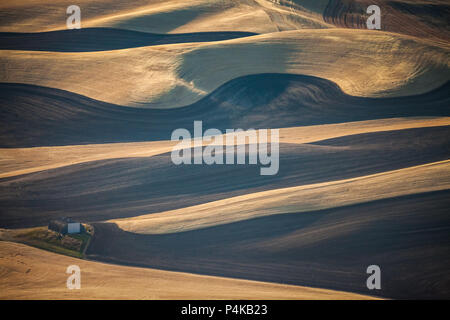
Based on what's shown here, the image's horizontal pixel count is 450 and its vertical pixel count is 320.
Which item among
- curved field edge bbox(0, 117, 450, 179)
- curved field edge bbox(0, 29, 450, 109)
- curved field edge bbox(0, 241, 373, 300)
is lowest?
curved field edge bbox(0, 241, 373, 300)

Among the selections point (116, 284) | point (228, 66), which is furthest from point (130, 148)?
point (116, 284)

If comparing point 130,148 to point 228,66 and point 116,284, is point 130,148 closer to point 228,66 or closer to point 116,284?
point 228,66

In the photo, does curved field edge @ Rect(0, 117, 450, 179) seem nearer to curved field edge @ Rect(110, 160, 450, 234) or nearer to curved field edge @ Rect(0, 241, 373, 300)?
curved field edge @ Rect(110, 160, 450, 234)

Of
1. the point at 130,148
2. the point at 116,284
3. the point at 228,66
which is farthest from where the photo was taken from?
the point at 228,66

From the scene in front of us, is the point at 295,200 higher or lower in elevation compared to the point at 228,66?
lower

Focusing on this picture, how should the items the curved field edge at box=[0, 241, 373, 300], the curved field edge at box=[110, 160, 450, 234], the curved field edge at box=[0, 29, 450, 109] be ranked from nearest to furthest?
the curved field edge at box=[0, 241, 373, 300] → the curved field edge at box=[110, 160, 450, 234] → the curved field edge at box=[0, 29, 450, 109]

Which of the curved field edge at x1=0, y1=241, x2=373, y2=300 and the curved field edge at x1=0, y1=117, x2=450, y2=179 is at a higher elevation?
the curved field edge at x1=0, y1=117, x2=450, y2=179

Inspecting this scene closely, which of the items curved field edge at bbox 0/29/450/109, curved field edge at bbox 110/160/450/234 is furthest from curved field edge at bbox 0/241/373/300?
curved field edge at bbox 0/29/450/109

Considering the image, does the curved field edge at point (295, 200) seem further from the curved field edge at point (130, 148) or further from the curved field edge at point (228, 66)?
the curved field edge at point (228, 66)

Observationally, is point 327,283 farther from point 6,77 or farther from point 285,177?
point 6,77
